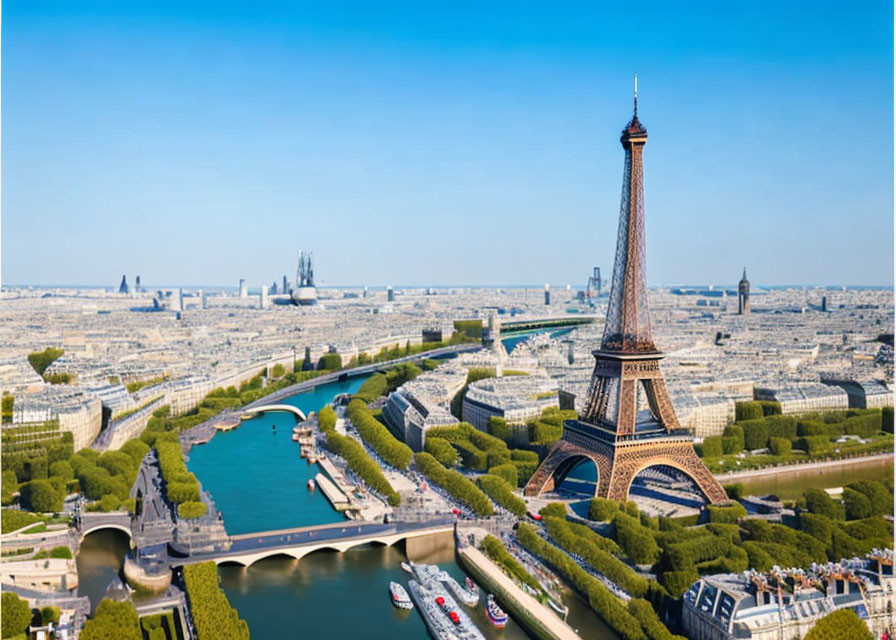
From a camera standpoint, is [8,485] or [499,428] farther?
[499,428]

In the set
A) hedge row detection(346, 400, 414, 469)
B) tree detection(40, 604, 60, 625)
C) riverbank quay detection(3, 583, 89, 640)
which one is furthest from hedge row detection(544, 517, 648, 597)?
tree detection(40, 604, 60, 625)

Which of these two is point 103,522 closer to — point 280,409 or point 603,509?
point 603,509

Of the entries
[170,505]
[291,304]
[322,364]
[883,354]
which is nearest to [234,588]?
[170,505]

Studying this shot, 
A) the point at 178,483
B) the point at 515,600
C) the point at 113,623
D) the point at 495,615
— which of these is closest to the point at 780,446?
the point at 515,600

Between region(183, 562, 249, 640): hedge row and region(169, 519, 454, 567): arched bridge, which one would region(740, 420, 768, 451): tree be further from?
region(183, 562, 249, 640): hedge row

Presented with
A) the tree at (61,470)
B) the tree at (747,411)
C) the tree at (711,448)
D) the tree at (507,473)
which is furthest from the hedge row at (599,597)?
the tree at (747,411)

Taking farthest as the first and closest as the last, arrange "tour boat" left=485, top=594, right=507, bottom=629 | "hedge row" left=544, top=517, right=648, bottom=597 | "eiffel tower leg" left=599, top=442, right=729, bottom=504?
"eiffel tower leg" left=599, top=442, right=729, bottom=504, "hedge row" left=544, top=517, right=648, bottom=597, "tour boat" left=485, top=594, right=507, bottom=629
